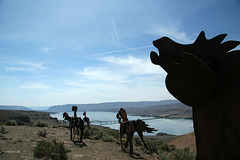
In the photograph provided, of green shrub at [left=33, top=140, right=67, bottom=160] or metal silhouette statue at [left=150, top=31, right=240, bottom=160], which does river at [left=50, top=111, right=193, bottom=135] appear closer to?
green shrub at [left=33, top=140, right=67, bottom=160]

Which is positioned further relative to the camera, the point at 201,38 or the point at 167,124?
the point at 167,124

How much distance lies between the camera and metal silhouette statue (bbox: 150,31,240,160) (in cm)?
216

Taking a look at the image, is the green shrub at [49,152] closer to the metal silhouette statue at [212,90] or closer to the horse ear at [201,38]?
the metal silhouette statue at [212,90]

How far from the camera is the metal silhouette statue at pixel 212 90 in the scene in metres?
2.16

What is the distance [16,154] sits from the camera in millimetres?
5809

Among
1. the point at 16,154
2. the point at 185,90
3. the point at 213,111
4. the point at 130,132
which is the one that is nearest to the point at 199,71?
the point at 185,90

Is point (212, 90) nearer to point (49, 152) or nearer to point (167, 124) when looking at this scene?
point (49, 152)

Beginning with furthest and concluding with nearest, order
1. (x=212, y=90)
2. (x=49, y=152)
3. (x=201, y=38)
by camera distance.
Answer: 1. (x=49, y=152)
2. (x=201, y=38)
3. (x=212, y=90)

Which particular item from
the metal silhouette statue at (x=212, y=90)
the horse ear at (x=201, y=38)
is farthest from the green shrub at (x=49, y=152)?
the horse ear at (x=201, y=38)

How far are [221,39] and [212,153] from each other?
1.75 meters

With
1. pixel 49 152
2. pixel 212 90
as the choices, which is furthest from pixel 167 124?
pixel 212 90

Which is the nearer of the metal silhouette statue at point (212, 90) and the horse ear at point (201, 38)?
the metal silhouette statue at point (212, 90)

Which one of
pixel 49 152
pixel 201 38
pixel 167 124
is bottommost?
pixel 167 124

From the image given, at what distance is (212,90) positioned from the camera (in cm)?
224
